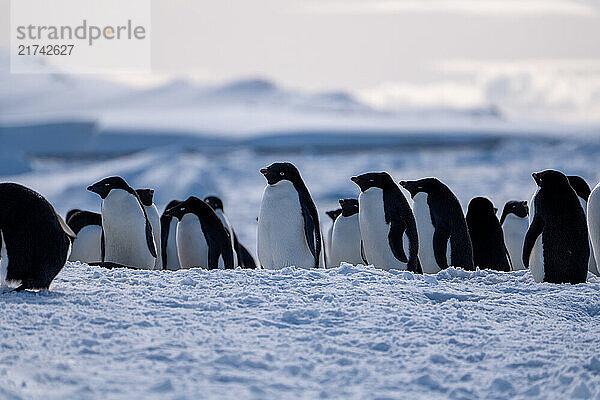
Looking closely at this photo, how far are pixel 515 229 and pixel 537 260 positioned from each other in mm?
1624

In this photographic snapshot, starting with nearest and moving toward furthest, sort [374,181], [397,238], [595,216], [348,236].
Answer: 1. [595,216]
2. [397,238]
3. [374,181]
4. [348,236]

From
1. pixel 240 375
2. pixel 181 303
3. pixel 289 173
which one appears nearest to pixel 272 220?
pixel 289 173

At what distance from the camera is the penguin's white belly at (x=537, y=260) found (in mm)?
3967

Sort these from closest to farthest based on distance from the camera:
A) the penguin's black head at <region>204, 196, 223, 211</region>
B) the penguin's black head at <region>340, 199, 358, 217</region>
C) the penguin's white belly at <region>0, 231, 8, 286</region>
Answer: the penguin's white belly at <region>0, 231, 8, 286</region> < the penguin's black head at <region>340, 199, 358, 217</region> < the penguin's black head at <region>204, 196, 223, 211</region>

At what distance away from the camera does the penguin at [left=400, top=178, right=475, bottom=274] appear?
4.59 m

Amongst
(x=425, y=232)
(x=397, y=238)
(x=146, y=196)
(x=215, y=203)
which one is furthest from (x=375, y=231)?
(x=215, y=203)

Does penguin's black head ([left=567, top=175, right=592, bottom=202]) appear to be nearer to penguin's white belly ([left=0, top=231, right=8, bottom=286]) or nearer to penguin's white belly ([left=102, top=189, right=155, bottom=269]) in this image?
penguin's white belly ([left=102, top=189, right=155, bottom=269])

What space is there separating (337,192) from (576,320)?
18579 millimetres

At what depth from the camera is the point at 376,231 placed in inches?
177

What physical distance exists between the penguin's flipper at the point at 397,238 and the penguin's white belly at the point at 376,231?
0.05m

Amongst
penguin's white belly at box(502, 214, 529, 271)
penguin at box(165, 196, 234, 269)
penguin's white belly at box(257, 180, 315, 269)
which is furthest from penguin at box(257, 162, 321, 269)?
penguin's white belly at box(502, 214, 529, 271)

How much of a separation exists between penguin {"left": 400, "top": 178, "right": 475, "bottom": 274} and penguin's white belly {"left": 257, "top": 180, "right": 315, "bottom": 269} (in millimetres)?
707

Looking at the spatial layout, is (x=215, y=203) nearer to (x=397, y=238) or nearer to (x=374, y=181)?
(x=374, y=181)

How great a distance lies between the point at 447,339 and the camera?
2430 mm
